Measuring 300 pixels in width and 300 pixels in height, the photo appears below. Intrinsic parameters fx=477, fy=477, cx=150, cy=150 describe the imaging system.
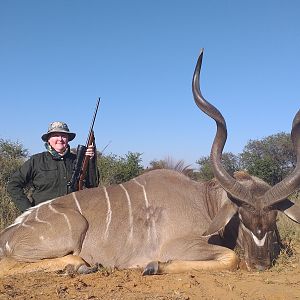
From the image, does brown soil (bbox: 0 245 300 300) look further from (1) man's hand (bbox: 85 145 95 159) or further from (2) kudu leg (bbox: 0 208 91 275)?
(1) man's hand (bbox: 85 145 95 159)

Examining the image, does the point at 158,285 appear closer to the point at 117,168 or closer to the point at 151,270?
the point at 151,270

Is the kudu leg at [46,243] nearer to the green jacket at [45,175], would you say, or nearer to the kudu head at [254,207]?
the green jacket at [45,175]

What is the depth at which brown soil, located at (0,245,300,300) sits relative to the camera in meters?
2.89

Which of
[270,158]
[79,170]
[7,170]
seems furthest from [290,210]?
[270,158]

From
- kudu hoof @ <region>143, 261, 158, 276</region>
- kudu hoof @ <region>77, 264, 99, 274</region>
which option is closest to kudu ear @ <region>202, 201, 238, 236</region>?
kudu hoof @ <region>143, 261, 158, 276</region>

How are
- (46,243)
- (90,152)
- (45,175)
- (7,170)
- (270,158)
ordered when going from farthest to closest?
1. (270,158)
2. (7,170)
3. (90,152)
4. (45,175)
5. (46,243)

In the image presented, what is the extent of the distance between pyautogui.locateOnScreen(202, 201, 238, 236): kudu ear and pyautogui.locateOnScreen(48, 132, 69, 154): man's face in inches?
76.6

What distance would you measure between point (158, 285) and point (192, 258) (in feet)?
2.04

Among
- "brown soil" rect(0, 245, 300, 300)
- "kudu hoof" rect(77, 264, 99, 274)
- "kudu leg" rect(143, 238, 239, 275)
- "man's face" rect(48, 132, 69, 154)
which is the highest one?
"man's face" rect(48, 132, 69, 154)

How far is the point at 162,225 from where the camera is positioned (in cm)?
390

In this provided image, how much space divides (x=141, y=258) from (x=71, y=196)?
852mm

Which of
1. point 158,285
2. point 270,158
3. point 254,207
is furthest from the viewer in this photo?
point 270,158

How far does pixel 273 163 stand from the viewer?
13.0 meters

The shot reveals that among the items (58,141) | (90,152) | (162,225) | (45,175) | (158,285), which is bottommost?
(158,285)
